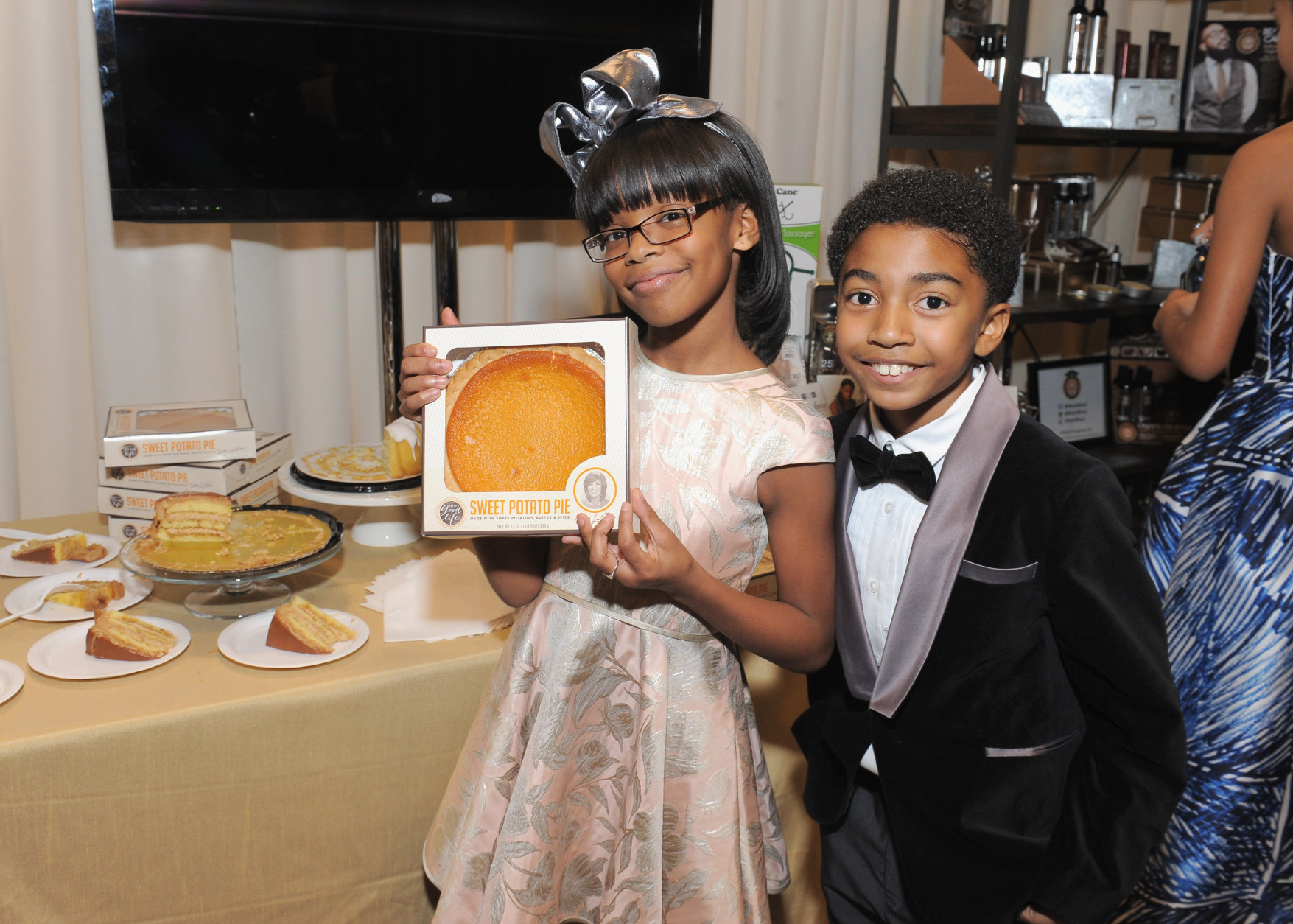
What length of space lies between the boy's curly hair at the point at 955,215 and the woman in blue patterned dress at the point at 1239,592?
32.5 inches

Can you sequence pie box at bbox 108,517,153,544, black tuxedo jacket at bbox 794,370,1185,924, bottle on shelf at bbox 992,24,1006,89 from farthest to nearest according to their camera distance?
bottle on shelf at bbox 992,24,1006,89 → pie box at bbox 108,517,153,544 → black tuxedo jacket at bbox 794,370,1185,924

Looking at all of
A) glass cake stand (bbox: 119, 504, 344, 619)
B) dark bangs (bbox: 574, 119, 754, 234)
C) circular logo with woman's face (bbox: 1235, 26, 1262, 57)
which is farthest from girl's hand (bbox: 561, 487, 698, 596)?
circular logo with woman's face (bbox: 1235, 26, 1262, 57)

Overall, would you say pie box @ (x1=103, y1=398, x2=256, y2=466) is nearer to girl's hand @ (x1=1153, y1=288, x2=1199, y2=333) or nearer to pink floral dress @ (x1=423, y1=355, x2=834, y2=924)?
pink floral dress @ (x1=423, y1=355, x2=834, y2=924)

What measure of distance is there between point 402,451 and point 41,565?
1.97ft

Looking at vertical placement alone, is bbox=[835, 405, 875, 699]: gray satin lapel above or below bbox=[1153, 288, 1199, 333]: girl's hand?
below

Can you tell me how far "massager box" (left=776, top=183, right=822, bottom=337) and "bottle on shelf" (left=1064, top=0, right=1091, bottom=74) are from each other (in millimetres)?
1366

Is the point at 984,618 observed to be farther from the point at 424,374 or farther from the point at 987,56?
the point at 987,56

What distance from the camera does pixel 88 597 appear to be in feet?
4.58

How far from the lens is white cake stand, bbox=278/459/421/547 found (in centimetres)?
162

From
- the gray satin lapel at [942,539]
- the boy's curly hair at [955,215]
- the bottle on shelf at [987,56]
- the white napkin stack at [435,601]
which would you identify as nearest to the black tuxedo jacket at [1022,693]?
the gray satin lapel at [942,539]

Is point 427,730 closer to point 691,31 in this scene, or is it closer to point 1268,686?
point 1268,686

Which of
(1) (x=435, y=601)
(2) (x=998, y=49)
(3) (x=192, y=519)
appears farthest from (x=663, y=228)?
(2) (x=998, y=49)

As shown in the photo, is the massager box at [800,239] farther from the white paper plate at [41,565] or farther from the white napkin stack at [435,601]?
the white paper plate at [41,565]

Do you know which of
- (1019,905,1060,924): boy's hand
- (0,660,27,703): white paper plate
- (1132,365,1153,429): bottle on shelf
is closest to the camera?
(1019,905,1060,924): boy's hand
